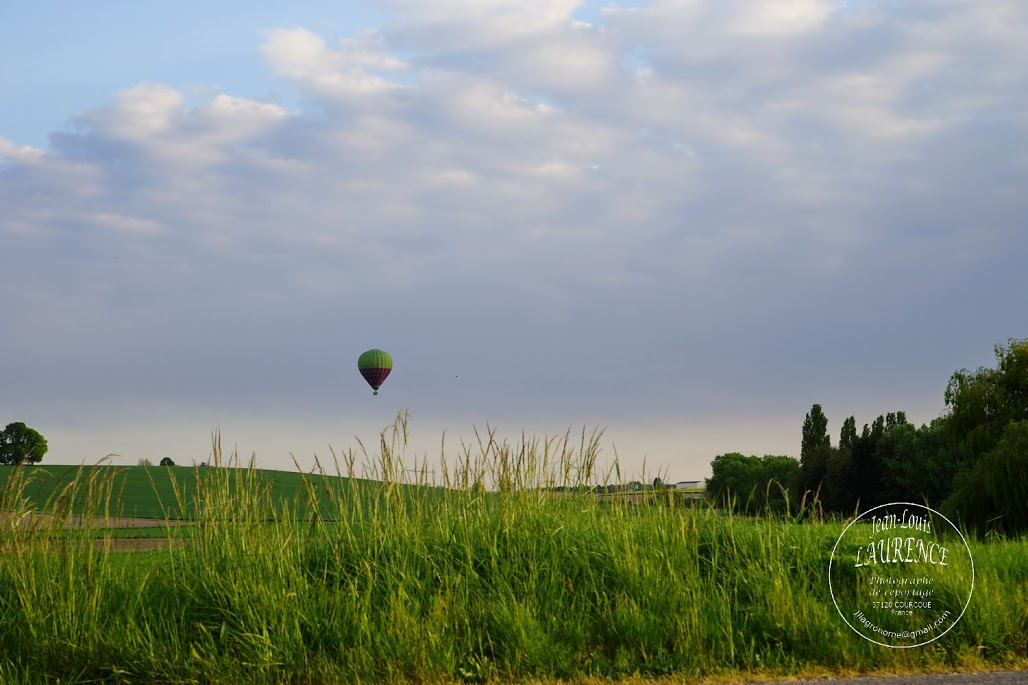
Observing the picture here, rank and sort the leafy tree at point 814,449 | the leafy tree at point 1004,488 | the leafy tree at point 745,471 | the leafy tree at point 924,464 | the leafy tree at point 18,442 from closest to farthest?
1. the leafy tree at point 1004,488
2. the leafy tree at point 924,464
3. the leafy tree at point 814,449
4. the leafy tree at point 745,471
5. the leafy tree at point 18,442

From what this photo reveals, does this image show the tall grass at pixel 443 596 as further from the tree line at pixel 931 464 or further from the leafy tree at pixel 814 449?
the leafy tree at pixel 814 449

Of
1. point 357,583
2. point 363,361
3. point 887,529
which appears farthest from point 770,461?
point 357,583

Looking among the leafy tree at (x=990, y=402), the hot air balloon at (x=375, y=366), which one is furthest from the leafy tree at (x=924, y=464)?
the hot air balloon at (x=375, y=366)

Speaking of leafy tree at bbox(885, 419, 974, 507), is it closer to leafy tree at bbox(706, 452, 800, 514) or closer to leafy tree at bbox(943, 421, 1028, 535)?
leafy tree at bbox(706, 452, 800, 514)

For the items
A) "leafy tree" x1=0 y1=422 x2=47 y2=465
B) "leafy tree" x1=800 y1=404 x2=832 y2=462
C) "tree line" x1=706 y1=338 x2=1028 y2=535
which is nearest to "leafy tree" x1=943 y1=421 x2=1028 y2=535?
"tree line" x1=706 y1=338 x2=1028 y2=535

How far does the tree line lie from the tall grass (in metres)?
1.27

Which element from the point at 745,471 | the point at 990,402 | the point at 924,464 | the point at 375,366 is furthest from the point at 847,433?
the point at 375,366

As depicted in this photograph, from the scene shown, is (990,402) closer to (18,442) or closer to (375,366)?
(375,366)

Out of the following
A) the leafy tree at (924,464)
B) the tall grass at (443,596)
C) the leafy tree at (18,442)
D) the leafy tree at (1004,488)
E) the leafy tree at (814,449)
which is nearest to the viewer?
the tall grass at (443,596)

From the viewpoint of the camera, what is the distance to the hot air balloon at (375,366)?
1788 inches

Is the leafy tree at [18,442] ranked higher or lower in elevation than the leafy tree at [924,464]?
higher

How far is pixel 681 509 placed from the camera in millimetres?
10305

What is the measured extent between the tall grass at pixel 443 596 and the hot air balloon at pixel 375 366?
35643mm

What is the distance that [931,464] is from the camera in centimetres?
3828
